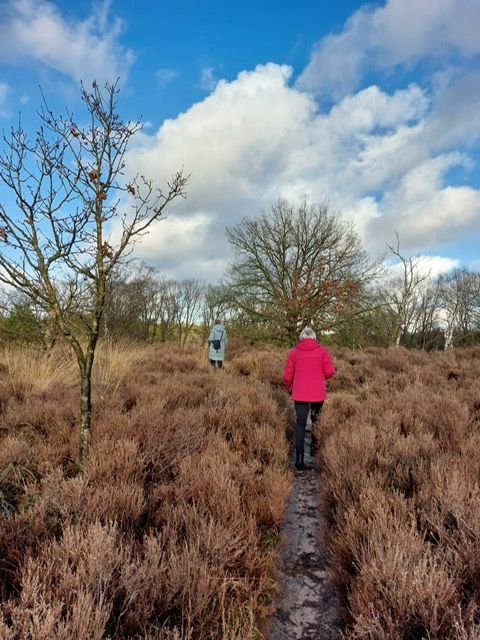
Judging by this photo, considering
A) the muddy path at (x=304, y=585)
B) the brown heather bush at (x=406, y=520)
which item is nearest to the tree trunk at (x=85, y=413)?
the muddy path at (x=304, y=585)

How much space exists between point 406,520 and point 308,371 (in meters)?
3.05

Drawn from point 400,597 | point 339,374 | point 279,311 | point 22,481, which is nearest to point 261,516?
point 400,597

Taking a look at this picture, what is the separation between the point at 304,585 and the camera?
8.80ft

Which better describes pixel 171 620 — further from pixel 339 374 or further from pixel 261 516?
pixel 339 374

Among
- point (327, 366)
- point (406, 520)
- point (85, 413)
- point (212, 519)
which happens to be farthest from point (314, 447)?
point (212, 519)

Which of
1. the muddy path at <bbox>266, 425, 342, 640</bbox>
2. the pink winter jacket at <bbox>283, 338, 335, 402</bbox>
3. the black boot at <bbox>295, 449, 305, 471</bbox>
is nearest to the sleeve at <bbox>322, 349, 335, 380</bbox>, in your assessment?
the pink winter jacket at <bbox>283, 338, 335, 402</bbox>

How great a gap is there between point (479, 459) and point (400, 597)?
2.40 metres

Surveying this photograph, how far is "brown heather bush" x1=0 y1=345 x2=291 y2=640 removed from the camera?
185 cm

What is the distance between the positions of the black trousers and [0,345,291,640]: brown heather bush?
357mm

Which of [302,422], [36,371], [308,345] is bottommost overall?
[302,422]

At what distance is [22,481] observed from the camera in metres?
3.39

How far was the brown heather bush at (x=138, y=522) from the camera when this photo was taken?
185 cm

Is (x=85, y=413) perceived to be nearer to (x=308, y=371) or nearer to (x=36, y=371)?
(x=308, y=371)

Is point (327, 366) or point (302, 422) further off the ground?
point (327, 366)
